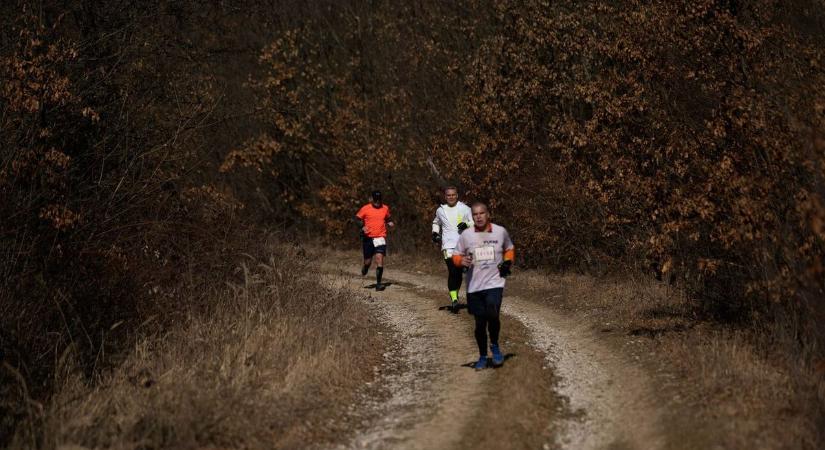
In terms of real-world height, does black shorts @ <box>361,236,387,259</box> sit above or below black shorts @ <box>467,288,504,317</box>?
below

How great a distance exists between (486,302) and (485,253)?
21.4 inches

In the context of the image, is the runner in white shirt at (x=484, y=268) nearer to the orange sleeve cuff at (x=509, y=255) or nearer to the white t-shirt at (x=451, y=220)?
the orange sleeve cuff at (x=509, y=255)

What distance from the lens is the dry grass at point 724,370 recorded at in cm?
689

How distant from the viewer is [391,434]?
7434 mm

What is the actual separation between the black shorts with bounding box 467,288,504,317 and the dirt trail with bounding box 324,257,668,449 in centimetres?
66

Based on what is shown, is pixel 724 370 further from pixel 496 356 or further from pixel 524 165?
pixel 524 165

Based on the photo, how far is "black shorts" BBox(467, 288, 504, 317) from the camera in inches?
366

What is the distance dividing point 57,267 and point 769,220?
27.2ft

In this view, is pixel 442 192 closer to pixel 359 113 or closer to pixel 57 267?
pixel 57 267

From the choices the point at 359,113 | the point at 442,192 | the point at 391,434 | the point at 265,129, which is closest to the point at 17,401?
the point at 391,434

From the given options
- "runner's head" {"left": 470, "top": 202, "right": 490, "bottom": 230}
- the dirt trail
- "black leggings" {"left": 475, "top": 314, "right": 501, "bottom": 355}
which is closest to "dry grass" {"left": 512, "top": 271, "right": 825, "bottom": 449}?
the dirt trail

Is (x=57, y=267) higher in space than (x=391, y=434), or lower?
higher

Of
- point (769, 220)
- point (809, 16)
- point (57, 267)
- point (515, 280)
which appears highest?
point (809, 16)

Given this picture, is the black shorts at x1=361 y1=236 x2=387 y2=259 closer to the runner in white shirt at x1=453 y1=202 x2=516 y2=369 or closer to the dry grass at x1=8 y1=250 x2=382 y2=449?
the dry grass at x1=8 y1=250 x2=382 y2=449
